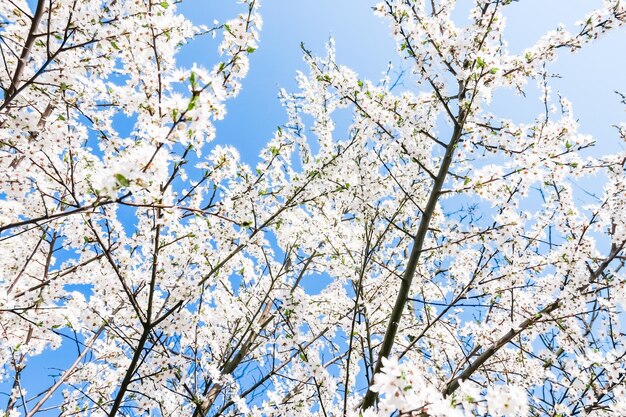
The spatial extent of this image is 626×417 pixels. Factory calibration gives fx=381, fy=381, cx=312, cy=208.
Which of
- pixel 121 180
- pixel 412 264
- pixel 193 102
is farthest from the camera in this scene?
pixel 412 264

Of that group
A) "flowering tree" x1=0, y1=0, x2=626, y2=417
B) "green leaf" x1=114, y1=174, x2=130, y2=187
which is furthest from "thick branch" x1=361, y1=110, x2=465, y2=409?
"green leaf" x1=114, y1=174, x2=130, y2=187

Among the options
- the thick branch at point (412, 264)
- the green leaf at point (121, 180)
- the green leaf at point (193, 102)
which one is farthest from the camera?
the thick branch at point (412, 264)

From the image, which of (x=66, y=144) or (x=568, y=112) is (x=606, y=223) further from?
(x=66, y=144)

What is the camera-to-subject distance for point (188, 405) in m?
4.91

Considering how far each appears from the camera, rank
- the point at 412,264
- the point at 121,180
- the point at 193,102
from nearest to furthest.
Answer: the point at 121,180, the point at 193,102, the point at 412,264

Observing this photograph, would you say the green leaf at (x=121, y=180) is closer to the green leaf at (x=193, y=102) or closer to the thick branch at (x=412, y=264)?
the green leaf at (x=193, y=102)

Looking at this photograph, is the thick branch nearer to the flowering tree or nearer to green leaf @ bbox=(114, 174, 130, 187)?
the flowering tree

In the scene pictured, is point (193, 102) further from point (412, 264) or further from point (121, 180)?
point (412, 264)

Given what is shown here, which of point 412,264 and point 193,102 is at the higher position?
point 193,102

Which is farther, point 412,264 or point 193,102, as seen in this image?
point 412,264

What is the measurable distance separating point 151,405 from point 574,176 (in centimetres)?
542

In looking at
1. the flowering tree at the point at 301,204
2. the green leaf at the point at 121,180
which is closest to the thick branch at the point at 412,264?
the flowering tree at the point at 301,204

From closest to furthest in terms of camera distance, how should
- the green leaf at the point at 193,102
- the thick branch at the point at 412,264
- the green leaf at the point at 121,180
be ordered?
the green leaf at the point at 121,180, the green leaf at the point at 193,102, the thick branch at the point at 412,264

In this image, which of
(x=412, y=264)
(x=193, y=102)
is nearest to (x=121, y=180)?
(x=193, y=102)
